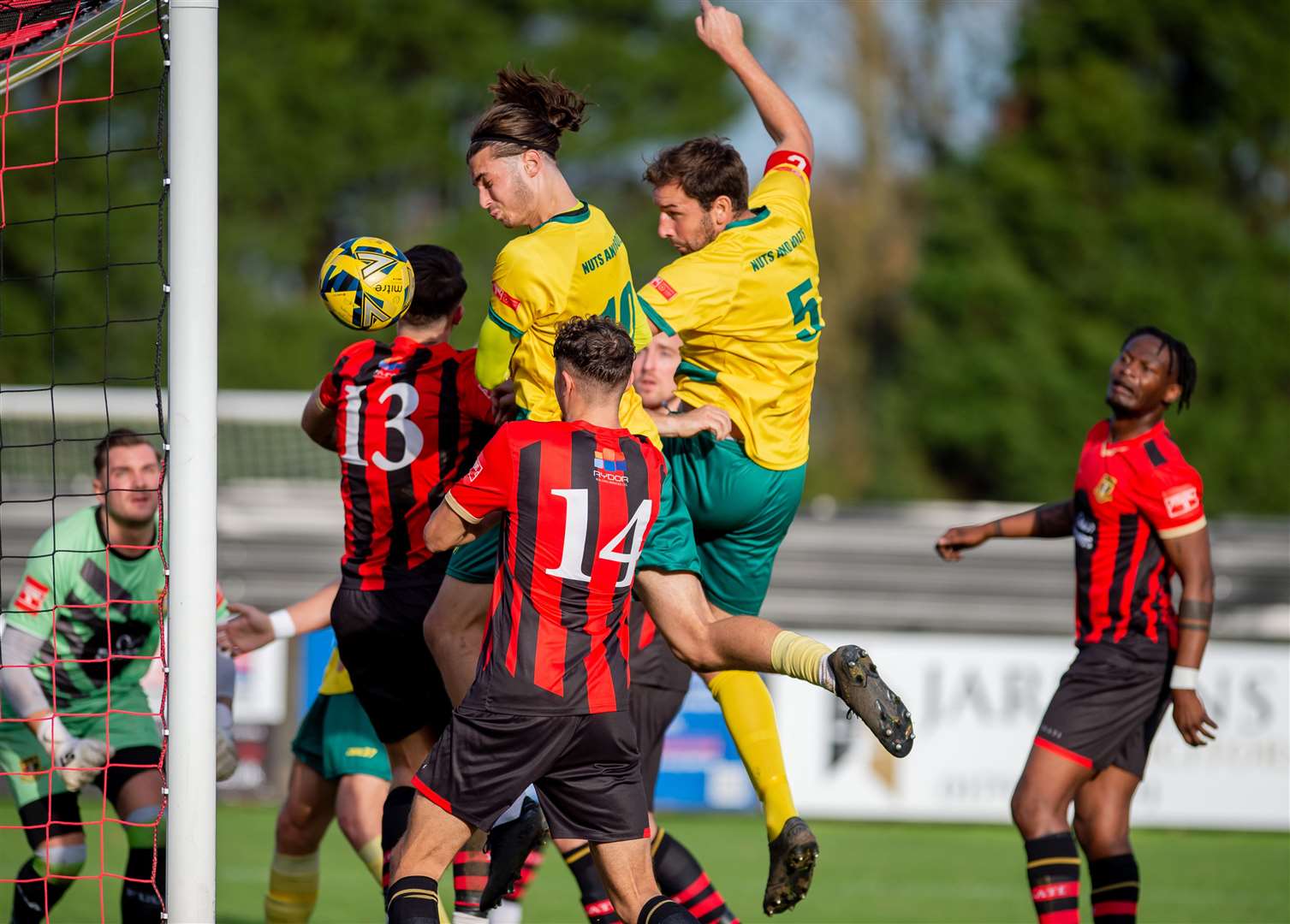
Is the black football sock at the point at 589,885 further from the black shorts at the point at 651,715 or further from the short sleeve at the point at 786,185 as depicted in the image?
the short sleeve at the point at 786,185

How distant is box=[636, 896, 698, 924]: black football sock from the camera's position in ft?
15.0

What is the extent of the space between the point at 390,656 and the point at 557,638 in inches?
41.9

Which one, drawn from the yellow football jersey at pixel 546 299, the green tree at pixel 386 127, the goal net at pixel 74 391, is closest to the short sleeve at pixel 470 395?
the yellow football jersey at pixel 546 299

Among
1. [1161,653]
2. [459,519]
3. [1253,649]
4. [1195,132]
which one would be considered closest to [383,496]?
[459,519]

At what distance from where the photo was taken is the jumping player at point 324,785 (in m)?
6.23

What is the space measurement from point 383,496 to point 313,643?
6693 mm

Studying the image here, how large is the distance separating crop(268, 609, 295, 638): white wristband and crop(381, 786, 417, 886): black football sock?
2.68 feet

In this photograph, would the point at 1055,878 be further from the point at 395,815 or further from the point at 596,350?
the point at 596,350

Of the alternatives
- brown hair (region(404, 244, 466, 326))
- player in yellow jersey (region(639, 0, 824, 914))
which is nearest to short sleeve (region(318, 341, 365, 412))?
brown hair (region(404, 244, 466, 326))

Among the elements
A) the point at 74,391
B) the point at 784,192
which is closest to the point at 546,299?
the point at 784,192

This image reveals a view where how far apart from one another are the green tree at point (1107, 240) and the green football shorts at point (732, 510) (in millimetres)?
17806

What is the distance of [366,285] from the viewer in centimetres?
503

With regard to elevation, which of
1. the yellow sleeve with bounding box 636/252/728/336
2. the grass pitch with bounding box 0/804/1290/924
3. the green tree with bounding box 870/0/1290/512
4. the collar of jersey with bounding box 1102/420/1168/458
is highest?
the green tree with bounding box 870/0/1290/512

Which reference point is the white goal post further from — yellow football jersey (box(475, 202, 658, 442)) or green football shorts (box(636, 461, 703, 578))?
green football shorts (box(636, 461, 703, 578))
